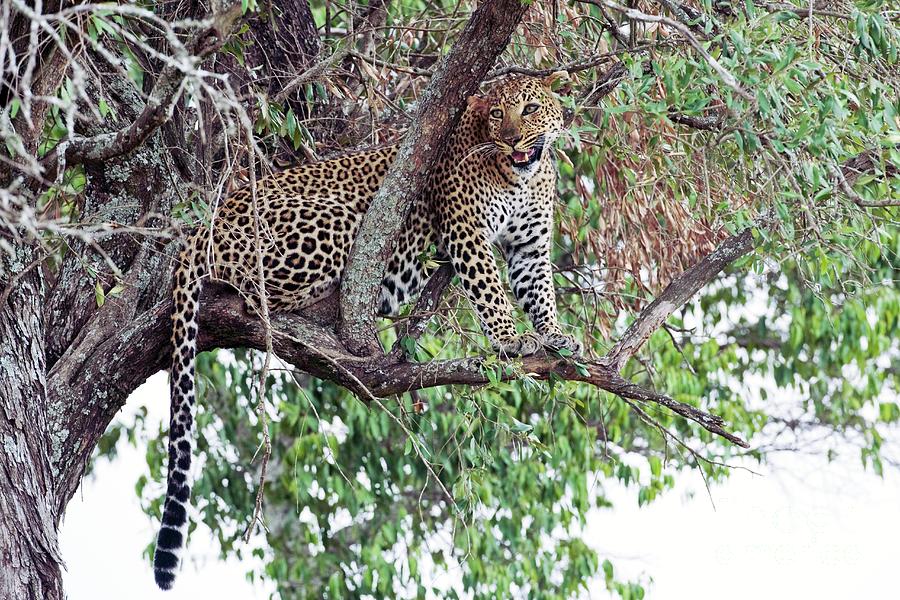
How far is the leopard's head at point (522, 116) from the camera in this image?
584cm

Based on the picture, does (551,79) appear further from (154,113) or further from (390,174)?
(154,113)

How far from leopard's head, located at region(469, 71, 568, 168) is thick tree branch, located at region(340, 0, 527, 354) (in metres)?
0.85

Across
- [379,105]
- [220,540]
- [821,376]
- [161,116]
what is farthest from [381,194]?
[821,376]

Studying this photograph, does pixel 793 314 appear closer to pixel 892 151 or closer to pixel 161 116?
pixel 892 151

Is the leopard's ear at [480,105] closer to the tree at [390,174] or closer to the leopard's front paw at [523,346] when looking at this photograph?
the tree at [390,174]

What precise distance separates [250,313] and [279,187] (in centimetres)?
74

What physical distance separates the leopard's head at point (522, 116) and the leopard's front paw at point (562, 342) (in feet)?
2.67

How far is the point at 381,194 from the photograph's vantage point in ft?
16.7

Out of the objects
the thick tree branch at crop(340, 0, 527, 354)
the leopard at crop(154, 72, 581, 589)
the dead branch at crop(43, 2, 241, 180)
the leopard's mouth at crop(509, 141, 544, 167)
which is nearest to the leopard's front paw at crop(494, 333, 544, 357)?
the leopard at crop(154, 72, 581, 589)

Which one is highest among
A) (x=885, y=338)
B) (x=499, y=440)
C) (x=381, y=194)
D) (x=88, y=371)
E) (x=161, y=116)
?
(x=885, y=338)

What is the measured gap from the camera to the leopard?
17.6 ft

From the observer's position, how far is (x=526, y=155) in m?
5.91

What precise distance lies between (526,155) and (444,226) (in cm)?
51

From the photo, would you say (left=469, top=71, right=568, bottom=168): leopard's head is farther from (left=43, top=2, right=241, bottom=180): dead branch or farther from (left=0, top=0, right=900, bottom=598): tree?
(left=43, top=2, right=241, bottom=180): dead branch
